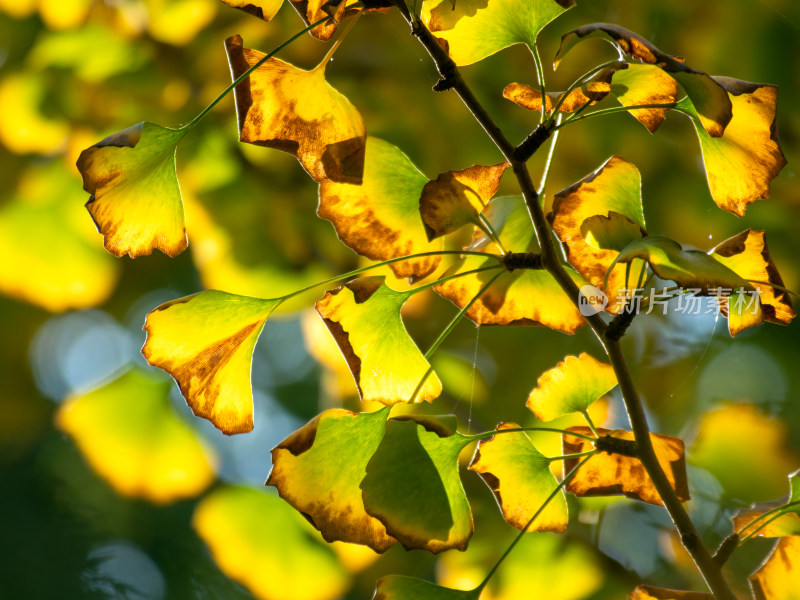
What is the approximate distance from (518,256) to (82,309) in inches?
24.7

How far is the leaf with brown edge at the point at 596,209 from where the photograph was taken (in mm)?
242

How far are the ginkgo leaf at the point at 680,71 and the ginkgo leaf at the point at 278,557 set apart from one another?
573mm

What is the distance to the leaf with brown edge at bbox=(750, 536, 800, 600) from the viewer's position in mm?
272

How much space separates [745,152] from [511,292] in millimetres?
98

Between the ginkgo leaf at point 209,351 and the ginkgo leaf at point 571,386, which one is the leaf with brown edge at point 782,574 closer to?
the ginkgo leaf at point 571,386

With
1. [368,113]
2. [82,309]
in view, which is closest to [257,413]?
[82,309]

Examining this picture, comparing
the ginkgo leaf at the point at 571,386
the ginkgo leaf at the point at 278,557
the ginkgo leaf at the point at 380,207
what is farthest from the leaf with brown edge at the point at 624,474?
the ginkgo leaf at the point at 278,557

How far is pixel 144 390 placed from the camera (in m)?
0.70

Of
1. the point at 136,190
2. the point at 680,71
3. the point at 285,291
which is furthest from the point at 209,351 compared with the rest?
the point at 285,291

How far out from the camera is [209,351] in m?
0.23

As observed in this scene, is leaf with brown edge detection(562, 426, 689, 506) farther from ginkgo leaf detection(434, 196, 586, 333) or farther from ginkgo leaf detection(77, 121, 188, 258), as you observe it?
ginkgo leaf detection(77, 121, 188, 258)

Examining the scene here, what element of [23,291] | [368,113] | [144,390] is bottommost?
[144,390]

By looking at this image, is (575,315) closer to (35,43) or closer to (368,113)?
(368,113)

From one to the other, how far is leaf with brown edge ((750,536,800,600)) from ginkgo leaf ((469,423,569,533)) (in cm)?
9
